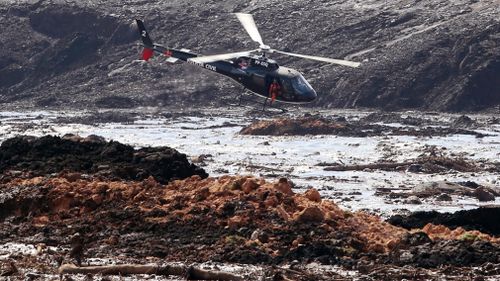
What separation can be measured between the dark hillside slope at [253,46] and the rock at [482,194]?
42.0m

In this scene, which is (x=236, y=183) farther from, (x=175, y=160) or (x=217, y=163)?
(x=217, y=163)

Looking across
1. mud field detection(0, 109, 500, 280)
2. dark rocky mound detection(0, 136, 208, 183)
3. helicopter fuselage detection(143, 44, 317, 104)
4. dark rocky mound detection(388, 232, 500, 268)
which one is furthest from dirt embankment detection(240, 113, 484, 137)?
dark rocky mound detection(388, 232, 500, 268)

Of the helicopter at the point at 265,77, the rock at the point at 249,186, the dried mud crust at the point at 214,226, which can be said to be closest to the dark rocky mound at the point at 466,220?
the dried mud crust at the point at 214,226

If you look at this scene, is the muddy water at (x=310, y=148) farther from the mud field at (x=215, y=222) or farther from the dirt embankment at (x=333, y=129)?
the dirt embankment at (x=333, y=129)

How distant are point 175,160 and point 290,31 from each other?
200 feet

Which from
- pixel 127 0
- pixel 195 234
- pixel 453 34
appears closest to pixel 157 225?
pixel 195 234

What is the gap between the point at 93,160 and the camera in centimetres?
3102

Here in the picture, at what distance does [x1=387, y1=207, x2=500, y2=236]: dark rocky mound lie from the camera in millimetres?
25594

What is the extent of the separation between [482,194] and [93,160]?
1346 centimetres

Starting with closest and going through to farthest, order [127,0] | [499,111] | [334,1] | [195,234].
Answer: [195,234]
[499,111]
[334,1]
[127,0]

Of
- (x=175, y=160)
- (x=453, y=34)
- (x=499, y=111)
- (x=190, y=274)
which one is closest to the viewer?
(x=190, y=274)

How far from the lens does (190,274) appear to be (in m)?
20.5

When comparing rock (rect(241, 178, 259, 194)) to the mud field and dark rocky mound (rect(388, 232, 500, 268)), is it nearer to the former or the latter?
the mud field

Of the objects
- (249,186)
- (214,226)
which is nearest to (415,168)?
(249,186)
